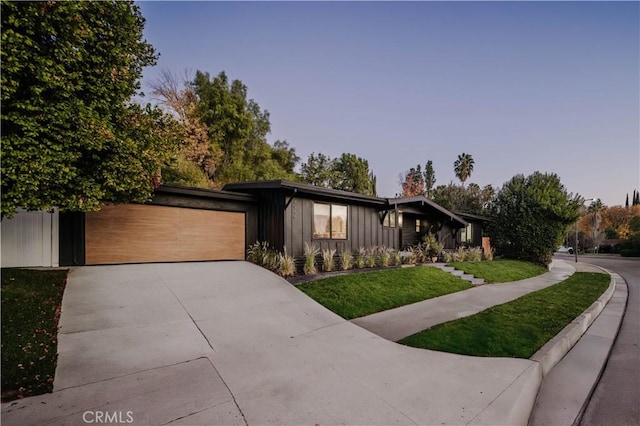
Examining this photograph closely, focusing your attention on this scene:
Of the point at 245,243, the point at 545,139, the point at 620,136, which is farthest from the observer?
the point at 545,139

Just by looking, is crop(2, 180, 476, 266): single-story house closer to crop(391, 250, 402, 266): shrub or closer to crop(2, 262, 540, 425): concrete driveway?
crop(391, 250, 402, 266): shrub

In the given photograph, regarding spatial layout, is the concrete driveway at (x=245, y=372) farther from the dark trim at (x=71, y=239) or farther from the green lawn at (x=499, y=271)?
the green lawn at (x=499, y=271)

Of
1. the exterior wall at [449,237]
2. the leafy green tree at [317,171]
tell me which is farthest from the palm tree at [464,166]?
the exterior wall at [449,237]

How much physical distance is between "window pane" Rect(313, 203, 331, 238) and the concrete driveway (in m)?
4.92

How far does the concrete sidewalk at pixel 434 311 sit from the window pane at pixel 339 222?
454cm

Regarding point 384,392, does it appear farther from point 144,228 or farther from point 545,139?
point 545,139

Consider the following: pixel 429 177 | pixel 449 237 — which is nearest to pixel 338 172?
pixel 449 237

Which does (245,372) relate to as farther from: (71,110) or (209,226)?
(209,226)

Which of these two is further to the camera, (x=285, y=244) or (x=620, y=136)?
(x=620, y=136)

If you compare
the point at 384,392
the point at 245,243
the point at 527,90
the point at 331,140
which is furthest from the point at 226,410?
the point at 331,140

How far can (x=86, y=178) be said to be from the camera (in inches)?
205

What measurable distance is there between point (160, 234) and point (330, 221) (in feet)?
19.5

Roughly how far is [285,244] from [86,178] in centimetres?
554

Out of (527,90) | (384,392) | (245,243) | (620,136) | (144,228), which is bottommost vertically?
(384,392)
